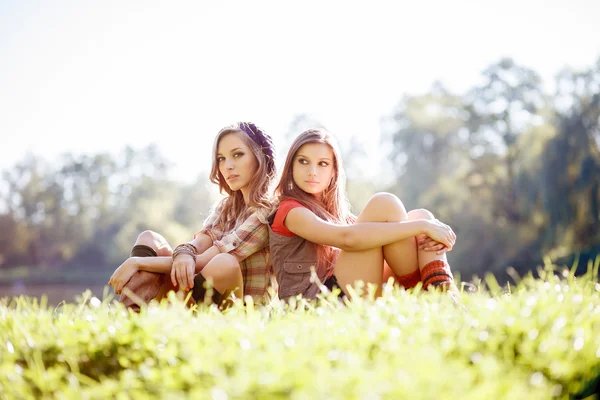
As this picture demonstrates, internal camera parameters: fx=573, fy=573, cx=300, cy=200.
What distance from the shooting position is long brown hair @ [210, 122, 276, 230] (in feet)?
10.9

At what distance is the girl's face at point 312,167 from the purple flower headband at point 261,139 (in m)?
0.32

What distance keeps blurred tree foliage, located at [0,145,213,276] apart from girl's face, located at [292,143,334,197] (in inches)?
1205

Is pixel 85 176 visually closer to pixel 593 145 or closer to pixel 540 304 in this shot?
pixel 593 145

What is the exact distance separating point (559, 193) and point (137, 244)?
39.3 ft

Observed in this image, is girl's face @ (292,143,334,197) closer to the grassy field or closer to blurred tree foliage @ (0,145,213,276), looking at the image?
the grassy field

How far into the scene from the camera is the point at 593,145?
1251 cm

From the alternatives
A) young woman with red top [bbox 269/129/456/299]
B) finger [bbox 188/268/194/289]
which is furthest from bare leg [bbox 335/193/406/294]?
finger [bbox 188/268/194/289]

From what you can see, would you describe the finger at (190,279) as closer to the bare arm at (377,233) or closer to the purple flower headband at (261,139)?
the bare arm at (377,233)

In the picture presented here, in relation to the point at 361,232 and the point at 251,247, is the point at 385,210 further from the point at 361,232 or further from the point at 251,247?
the point at 251,247

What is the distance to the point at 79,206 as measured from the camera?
35.4 m

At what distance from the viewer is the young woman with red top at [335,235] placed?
8.79 feet

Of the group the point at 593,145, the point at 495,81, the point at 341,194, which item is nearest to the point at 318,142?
the point at 341,194

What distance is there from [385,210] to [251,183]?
0.94 meters

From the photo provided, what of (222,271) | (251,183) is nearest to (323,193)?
(251,183)
